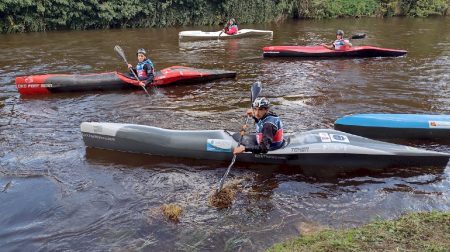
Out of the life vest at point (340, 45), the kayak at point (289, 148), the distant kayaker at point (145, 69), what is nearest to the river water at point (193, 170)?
the kayak at point (289, 148)

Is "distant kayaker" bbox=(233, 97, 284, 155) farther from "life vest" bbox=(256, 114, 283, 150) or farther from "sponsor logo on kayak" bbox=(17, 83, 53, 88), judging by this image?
"sponsor logo on kayak" bbox=(17, 83, 53, 88)

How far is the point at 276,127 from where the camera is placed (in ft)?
19.8

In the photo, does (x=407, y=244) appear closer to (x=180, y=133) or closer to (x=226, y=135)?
(x=226, y=135)

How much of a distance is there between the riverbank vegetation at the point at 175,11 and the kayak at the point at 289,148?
14.1m

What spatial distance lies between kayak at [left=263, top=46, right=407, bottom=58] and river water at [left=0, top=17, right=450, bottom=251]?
0.28m

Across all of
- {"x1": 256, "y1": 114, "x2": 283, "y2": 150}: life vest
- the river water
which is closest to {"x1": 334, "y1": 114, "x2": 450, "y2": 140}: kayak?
the river water

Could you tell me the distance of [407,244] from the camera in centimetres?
390

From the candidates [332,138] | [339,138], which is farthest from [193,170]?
[339,138]

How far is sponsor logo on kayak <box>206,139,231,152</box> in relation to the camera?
6.42 metres

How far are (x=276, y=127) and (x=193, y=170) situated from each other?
1462 mm

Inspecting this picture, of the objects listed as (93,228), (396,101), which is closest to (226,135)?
(93,228)

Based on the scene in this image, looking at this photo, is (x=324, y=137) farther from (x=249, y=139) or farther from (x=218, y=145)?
(x=218, y=145)

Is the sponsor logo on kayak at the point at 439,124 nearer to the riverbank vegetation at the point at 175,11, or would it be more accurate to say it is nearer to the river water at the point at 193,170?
the river water at the point at 193,170

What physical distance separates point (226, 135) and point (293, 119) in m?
2.30
